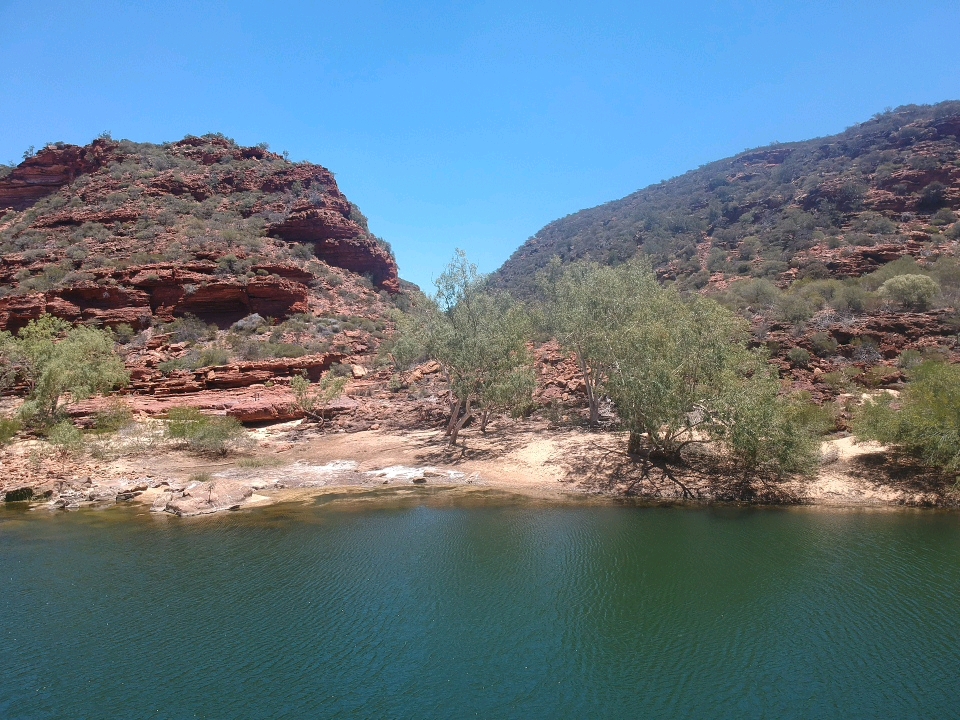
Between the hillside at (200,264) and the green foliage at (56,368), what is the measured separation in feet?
6.47

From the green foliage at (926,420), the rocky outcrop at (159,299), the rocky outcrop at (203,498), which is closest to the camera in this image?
the green foliage at (926,420)

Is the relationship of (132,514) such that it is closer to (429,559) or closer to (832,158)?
(429,559)

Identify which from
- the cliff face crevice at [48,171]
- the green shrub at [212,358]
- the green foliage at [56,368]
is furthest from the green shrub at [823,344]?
the cliff face crevice at [48,171]

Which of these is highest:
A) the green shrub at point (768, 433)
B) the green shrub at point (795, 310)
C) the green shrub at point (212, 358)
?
the green shrub at point (795, 310)

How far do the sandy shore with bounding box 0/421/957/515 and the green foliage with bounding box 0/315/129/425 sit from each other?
268 centimetres

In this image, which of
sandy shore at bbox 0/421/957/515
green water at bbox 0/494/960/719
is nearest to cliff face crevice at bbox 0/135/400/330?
sandy shore at bbox 0/421/957/515

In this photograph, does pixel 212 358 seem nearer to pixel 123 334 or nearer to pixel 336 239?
pixel 123 334

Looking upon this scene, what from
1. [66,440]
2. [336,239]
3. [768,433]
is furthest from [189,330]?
[768,433]

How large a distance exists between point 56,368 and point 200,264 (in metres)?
16.6

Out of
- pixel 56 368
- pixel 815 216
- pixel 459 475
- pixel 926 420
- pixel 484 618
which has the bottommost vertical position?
pixel 484 618

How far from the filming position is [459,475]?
62.6 feet

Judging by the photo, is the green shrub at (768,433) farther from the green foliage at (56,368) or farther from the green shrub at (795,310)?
the green foliage at (56,368)

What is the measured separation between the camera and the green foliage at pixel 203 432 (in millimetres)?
21391

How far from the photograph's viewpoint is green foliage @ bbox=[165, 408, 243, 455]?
21.4m
